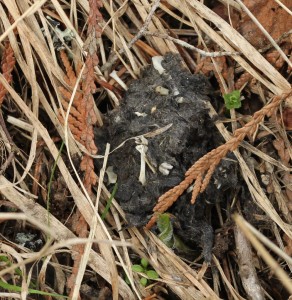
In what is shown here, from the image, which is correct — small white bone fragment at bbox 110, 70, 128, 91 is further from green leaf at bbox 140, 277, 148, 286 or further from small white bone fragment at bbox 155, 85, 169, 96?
green leaf at bbox 140, 277, 148, 286

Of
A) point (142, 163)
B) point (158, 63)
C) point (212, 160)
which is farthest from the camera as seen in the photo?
point (158, 63)

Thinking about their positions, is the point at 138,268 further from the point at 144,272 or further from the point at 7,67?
the point at 7,67

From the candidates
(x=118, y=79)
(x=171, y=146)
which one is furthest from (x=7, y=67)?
(x=171, y=146)

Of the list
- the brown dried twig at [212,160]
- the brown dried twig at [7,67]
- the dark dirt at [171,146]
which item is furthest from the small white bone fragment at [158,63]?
the brown dried twig at [7,67]

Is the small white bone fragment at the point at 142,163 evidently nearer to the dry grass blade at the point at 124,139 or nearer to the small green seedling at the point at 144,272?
the dry grass blade at the point at 124,139

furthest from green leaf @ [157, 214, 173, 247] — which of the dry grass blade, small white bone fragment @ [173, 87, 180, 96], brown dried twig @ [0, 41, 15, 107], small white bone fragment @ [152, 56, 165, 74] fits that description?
brown dried twig @ [0, 41, 15, 107]

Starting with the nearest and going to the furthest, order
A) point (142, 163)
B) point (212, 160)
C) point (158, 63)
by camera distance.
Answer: point (212, 160) < point (142, 163) < point (158, 63)

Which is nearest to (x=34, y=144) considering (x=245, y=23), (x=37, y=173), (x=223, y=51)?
(x=37, y=173)
